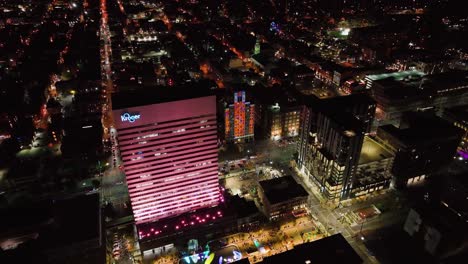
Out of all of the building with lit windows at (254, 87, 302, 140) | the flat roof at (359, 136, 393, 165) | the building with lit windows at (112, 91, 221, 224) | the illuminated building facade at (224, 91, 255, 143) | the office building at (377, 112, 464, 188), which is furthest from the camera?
the building with lit windows at (254, 87, 302, 140)

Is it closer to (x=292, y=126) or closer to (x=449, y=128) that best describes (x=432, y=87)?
(x=449, y=128)

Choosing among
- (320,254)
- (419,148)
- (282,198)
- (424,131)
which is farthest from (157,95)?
(424,131)

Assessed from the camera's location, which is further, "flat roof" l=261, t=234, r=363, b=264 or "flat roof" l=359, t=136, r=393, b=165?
"flat roof" l=359, t=136, r=393, b=165

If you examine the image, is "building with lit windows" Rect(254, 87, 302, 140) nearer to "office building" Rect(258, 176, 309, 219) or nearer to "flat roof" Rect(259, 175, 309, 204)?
"flat roof" Rect(259, 175, 309, 204)

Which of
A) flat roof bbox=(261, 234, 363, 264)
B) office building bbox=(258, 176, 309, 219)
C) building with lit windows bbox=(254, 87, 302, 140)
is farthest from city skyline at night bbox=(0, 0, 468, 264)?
building with lit windows bbox=(254, 87, 302, 140)

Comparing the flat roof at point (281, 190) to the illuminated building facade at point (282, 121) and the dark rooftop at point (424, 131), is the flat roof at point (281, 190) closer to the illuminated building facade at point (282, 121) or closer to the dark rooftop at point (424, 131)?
the illuminated building facade at point (282, 121)

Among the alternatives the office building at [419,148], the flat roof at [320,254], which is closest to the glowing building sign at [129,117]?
the flat roof at [320,254]

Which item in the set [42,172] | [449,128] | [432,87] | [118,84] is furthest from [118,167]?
[432,87]
